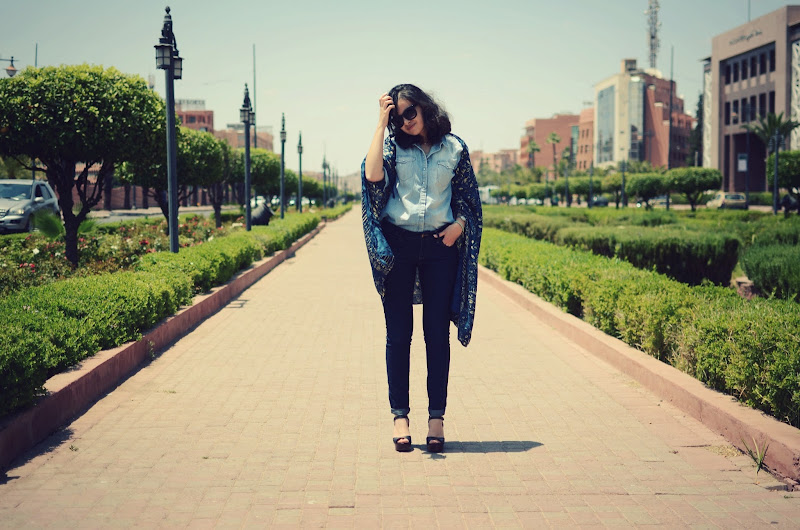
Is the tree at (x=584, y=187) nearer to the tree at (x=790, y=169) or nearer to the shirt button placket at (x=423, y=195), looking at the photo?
the tree at (x=790, y=169)

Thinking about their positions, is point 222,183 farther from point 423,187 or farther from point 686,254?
point 423,187

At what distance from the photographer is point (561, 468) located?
14.0 feet

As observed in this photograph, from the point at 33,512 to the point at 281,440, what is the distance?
4.87 ft

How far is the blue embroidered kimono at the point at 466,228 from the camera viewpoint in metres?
4.41

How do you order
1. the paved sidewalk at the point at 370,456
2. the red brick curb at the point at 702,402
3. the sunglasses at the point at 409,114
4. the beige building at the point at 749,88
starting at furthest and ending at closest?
the beige building at the point at 749,88 < the sunglasses at the point at 409,114 < the red brick curb at the point at 702,402 < the paved sidewalk at the point at 370,456

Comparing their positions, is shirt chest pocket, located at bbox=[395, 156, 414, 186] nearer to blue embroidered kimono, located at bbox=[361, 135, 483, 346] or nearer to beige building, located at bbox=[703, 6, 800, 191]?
blue embroidered kimono, located at bbox=[361, 135, 483, 346]

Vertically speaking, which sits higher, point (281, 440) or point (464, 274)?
point (464, 274)

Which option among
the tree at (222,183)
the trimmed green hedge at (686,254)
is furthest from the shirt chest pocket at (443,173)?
the tree at (222,183)

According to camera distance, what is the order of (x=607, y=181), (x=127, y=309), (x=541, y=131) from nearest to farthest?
1. (x=127, y=309)
2. (x=607, y=181)
3. (x=541, y=131)

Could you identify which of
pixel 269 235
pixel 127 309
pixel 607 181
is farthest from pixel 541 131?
pixel 127 309

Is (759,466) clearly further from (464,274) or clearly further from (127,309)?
(127,309)

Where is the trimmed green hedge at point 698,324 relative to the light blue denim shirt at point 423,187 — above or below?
below

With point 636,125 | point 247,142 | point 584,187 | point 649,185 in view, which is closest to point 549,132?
point 636,125

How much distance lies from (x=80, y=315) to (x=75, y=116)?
6.16 meters
